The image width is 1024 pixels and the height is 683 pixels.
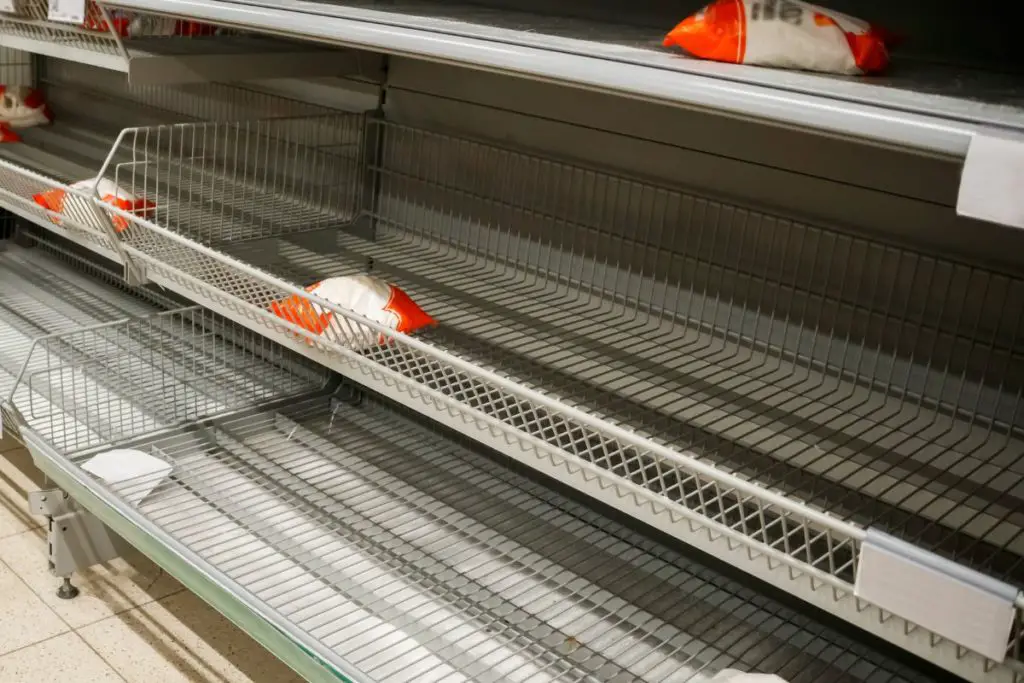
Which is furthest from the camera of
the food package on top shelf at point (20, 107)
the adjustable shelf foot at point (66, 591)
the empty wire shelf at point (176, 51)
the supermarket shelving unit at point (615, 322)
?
the food package on top shelf at point (20, 107)

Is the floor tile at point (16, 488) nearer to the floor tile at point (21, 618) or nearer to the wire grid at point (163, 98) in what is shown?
the floor tile at point (21, 618)

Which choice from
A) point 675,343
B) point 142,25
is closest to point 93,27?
point 142,25

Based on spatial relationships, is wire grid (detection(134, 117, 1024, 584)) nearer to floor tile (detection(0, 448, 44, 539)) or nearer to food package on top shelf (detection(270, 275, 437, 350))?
food package on top shelf (detection(270, 275, 437, 350))

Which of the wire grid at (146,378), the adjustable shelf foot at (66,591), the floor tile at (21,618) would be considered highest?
the wire grid at (146,378)

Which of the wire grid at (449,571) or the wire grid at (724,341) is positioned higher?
the wire grid at (724,341)

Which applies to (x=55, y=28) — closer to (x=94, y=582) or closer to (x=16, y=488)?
(x=16, y=488)

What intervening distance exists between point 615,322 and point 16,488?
6.11 feet

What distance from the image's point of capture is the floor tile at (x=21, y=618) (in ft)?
7.04

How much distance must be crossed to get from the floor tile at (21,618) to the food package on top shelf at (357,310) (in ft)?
3.21

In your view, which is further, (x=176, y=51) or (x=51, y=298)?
(x=51, y=298)

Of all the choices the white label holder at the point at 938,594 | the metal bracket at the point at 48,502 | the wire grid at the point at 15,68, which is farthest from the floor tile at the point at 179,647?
the wire grid at the point at 15,68

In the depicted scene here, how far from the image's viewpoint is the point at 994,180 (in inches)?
33.5

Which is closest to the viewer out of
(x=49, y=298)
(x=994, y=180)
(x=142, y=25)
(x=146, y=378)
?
(x=994, y=180)

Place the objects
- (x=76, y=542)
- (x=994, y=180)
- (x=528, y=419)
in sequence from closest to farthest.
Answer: (x=994, y=180) → (x=528, y=419) → (x=76, y=542)
